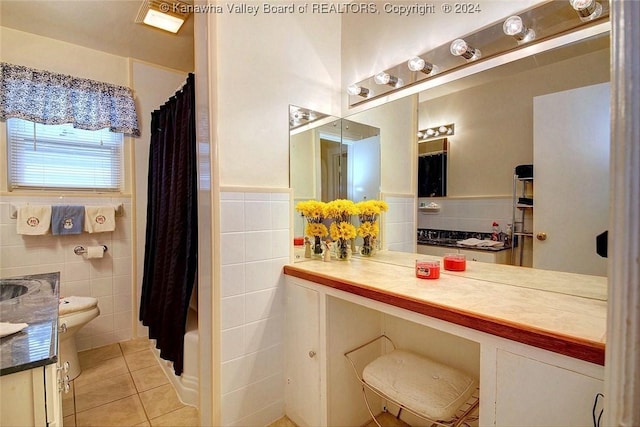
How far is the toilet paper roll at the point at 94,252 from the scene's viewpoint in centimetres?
234

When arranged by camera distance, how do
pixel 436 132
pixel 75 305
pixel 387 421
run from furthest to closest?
pixel 75 305, pixel 387 421, pixel 436 132

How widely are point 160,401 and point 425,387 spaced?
1.59 m

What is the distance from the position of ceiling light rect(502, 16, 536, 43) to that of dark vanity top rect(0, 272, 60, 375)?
1802 millimetres

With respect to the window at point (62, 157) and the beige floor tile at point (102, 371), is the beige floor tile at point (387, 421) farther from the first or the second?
the window at point (62, 157)

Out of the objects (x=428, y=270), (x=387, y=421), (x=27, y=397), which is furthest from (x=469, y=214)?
(x=27, y=397)

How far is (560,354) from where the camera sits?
27.9 inches

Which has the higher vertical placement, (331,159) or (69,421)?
(331,159)

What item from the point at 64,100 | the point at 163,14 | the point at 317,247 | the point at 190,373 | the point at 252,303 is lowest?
the point at 190,373

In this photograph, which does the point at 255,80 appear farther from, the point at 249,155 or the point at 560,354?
the point at 560,354

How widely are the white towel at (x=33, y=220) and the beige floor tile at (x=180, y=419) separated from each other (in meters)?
1.57

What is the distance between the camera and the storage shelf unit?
1191 millimetres

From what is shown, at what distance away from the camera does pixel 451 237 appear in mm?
1446

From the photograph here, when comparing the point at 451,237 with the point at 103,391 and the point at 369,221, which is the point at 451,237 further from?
the point at 103,391

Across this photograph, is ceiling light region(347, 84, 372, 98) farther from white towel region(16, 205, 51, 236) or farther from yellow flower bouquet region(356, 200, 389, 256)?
white towel region(16, 205, 51, 236)
